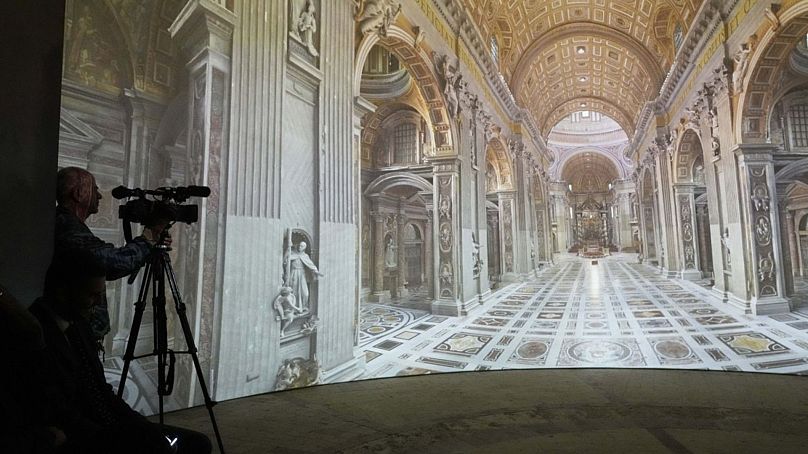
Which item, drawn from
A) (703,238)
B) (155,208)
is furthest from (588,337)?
(703,238)

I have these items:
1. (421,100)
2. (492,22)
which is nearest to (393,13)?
(421,100)

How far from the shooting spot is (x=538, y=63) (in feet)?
60.2

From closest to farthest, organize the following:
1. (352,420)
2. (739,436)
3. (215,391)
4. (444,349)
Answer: (739,436) → (352,420) → (215,391) → (444,349)

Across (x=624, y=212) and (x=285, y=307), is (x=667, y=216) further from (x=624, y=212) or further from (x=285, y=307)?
(x=624, y=212)

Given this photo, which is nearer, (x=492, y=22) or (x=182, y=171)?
(x=182, y=171)

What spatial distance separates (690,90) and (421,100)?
10156 millimetres

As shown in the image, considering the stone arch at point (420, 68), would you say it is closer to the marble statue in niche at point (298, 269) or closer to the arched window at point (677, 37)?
the marble statue in niche at point (298, 269)

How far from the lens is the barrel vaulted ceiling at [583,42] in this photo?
44.3ft

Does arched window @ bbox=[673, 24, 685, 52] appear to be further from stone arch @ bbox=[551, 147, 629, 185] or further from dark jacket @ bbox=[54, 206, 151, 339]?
stone arch @ bbox=[551, 147, 629, 185]

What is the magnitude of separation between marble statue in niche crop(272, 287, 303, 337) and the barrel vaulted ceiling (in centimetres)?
977

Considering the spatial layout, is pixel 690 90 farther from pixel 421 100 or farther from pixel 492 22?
pixel 421 100

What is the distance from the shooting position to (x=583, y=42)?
691 inches

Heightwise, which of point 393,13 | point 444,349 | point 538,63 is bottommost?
point 444,349

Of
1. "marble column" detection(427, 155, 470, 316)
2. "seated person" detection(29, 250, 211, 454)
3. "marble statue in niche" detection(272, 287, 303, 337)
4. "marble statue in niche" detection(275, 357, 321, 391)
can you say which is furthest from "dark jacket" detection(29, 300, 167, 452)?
"marble column" detection(427, 155, 470, 316)
